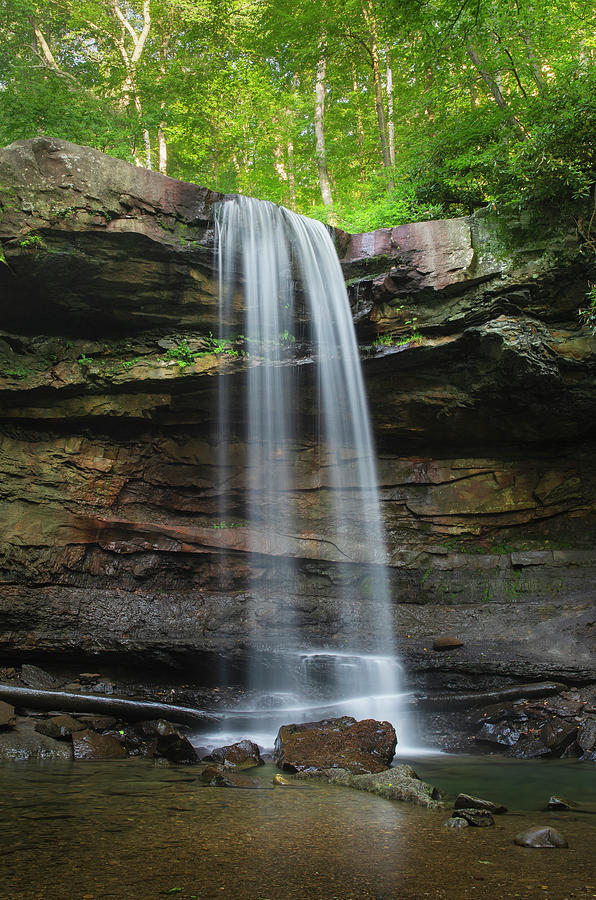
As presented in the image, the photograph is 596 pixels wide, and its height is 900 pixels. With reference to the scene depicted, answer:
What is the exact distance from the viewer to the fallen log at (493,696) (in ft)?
25.5

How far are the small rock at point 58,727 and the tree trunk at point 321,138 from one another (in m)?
14.1

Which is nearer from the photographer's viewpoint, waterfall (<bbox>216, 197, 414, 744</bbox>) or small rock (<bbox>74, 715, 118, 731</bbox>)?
small rock (<bbox>74, 715, 118, 731</bbox>)

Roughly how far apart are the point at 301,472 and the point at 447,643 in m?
5.20

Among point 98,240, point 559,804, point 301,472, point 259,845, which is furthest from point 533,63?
point 259,845

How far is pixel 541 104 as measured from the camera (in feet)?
34.8

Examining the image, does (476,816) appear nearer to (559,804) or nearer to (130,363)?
(559,804)

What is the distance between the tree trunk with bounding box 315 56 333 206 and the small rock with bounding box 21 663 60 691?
44.7 feet

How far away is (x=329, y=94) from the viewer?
19641mm

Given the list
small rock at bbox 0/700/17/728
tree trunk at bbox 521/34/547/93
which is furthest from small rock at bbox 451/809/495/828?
tree trunk at bbox 521/34/547/93

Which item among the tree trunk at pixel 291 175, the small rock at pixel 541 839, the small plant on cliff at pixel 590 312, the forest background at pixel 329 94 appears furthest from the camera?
the tree trunk at pixel 291 175

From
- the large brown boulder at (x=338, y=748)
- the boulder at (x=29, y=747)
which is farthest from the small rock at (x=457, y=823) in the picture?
the boulder at (x=29, y=747)

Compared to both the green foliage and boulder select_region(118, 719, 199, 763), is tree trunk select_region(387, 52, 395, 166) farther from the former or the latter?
boulder select_region(118, 719, 199, 763)

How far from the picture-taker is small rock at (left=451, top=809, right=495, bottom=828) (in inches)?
138

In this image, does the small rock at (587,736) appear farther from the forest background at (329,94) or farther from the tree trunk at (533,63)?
the tree trunk at (533,63)
